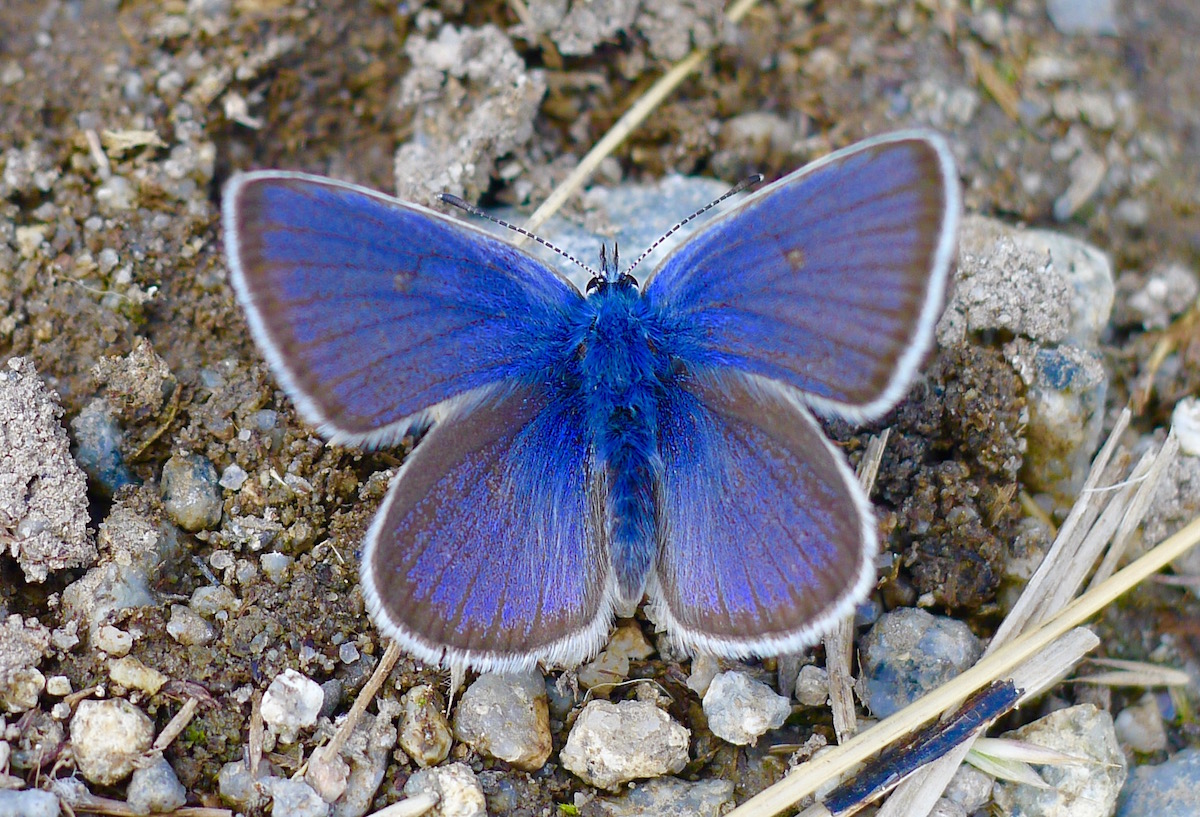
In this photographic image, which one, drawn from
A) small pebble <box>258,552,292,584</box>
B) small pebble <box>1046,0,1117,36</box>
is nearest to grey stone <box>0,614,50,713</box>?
small pebble <box>258,552,292,584</box>

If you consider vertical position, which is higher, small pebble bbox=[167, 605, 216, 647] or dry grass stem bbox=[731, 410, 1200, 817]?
dry grass stem bbox=[731, 410, 1200, 817]

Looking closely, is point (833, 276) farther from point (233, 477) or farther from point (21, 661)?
point (21, 661)

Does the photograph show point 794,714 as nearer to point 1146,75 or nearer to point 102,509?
point 102,509

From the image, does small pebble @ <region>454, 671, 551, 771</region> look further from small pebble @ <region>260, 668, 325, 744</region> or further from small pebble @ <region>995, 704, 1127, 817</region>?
small pebble @ <region>995, 704, 1127, 817</region>

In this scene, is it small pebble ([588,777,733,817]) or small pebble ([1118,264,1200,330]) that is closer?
small pebble ([588,777,733,817])

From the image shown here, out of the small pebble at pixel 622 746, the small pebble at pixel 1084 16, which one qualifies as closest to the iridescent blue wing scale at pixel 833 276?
the small pebble at pixel 622 746

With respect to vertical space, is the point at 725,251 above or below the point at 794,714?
above

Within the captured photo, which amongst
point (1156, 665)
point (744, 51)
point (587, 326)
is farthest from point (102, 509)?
point (1156, 665)
